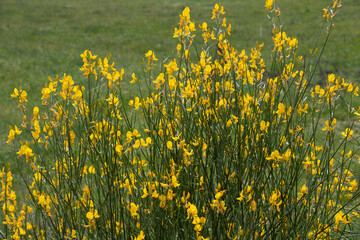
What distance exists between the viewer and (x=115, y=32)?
15008mm

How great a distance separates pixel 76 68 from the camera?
9.91 meters

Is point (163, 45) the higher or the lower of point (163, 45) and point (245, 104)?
the lower

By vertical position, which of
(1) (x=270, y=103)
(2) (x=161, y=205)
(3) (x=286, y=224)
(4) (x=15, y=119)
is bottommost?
(4) (x=15, y=119)

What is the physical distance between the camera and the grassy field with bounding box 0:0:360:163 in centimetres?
945

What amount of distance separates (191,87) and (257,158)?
555 millimetres

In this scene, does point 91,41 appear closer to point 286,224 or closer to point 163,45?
point 163,45

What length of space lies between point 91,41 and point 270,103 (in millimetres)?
11797

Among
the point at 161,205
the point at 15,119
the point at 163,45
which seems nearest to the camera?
the point at 161,205

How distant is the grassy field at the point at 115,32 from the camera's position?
9.45m

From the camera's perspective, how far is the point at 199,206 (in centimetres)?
263

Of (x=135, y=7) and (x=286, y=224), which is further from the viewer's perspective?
(x=135, y=7)

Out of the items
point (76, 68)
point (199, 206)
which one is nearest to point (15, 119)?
point (76, 68)

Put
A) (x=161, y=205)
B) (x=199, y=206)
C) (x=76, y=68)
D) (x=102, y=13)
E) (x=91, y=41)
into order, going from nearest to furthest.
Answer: (x=161, y=205) → (x=199, y=206) → (x=76, y=68) → (x=91, y=41) → (x=102, y=13)

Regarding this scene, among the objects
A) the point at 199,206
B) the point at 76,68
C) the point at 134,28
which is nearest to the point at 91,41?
the point at 134,28
